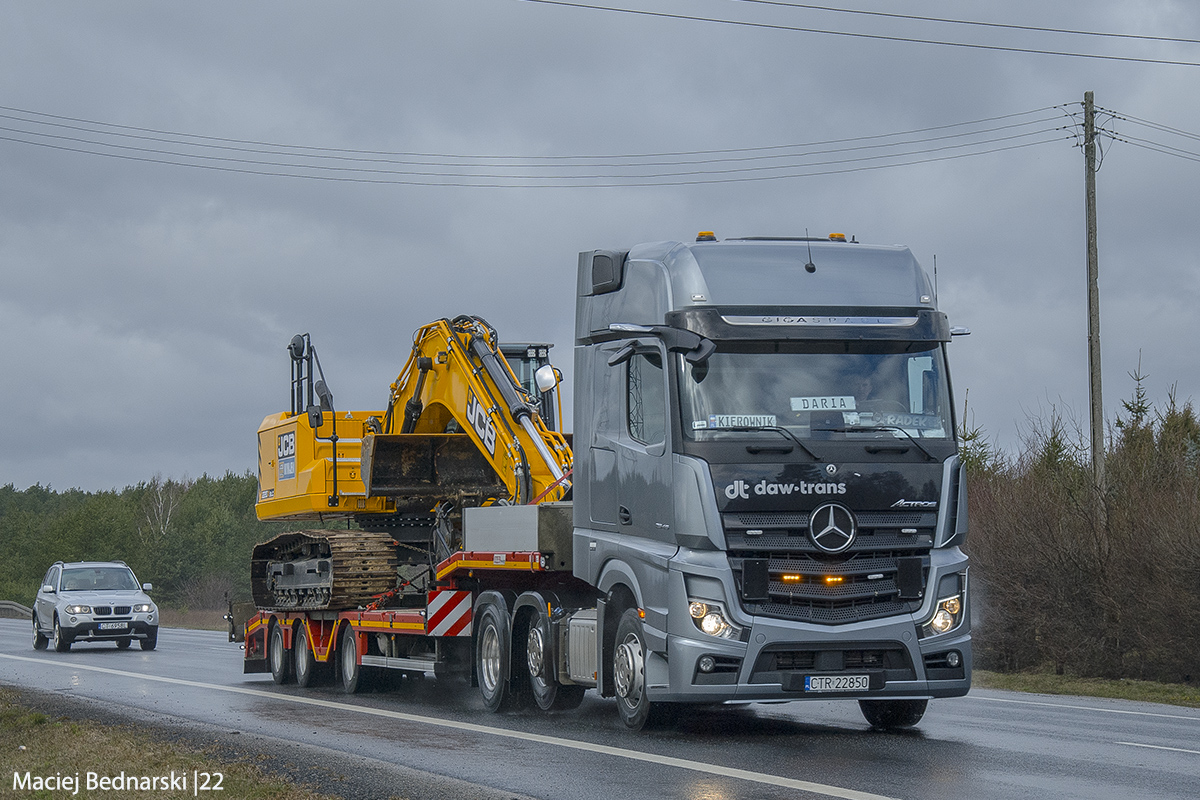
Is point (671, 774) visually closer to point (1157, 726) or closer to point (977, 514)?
point (1157, 726)

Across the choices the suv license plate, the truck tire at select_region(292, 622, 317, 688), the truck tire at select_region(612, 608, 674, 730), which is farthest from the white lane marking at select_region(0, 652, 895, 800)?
the suv license plate

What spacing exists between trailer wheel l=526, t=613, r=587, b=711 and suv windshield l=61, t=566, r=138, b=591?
19695mm

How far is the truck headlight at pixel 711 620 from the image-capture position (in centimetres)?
1104

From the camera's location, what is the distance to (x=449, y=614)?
611 inches

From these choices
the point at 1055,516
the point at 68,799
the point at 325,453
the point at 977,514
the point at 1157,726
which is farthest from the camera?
the point at 977,514

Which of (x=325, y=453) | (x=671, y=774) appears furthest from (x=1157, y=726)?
(x=325, y=453)

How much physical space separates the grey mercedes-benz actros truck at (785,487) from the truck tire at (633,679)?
25 millimetres

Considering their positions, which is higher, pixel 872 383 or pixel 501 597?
pixel 872 383

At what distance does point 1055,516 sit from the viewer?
22.7 m

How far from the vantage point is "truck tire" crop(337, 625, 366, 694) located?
700 inches

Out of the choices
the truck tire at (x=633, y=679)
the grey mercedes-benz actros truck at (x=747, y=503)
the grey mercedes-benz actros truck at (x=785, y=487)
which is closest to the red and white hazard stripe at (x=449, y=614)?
the grey mercedes-benz actros truck at (x=747, y=503)

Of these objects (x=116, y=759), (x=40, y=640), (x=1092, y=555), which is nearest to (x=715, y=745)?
(x=116, y=759)

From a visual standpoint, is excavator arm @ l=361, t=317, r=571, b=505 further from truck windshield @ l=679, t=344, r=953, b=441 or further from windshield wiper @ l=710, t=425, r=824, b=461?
windshield wiper @ l=710, t=425, r=824, b=461

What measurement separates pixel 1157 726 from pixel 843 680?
12.4 ft
